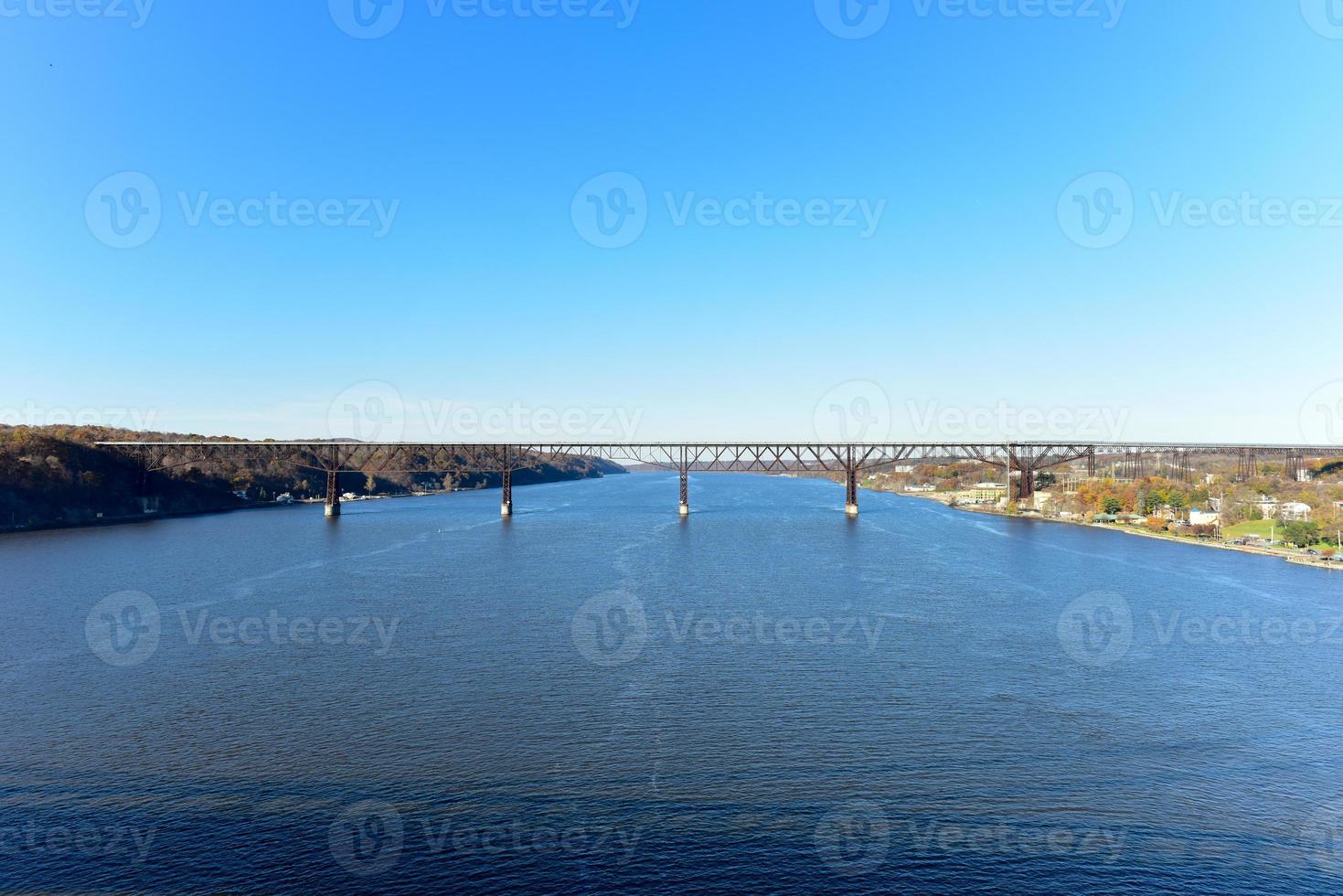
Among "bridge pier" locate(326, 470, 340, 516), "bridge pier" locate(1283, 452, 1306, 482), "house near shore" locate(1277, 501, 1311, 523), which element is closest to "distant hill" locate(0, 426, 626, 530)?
"bridge pier" locate(326, 470, 340, 516)

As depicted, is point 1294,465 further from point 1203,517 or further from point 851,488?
point 851,488

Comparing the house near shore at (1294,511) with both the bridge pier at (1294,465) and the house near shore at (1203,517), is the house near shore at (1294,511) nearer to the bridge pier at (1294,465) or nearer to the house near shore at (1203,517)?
the house near shore at (1203,517)

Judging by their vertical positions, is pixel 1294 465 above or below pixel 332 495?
above

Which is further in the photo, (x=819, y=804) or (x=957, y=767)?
(x=957, y=767)

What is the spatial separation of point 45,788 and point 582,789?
13199 millimetres

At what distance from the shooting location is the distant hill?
263 feet

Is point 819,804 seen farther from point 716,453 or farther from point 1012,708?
point 716,453

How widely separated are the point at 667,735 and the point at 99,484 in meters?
97.7

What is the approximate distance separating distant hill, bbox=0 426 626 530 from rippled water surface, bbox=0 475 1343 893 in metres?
42.9

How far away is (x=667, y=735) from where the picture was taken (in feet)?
72.1

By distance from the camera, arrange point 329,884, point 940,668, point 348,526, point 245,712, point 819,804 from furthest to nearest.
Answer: point 348,526
point 940,668
point 245,712
point 819,804
point 329,884

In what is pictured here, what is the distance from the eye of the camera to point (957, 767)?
19969mm

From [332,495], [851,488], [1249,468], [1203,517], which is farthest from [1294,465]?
[332,495]

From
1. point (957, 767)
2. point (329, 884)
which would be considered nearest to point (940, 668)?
point (957, 767)
